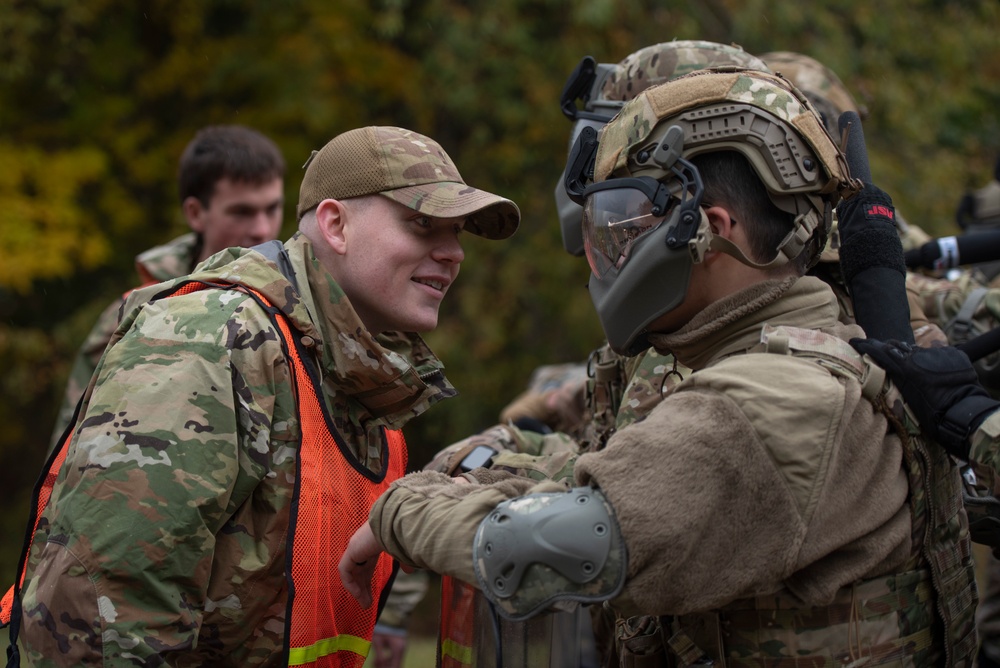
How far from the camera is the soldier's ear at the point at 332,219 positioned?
3.35 m

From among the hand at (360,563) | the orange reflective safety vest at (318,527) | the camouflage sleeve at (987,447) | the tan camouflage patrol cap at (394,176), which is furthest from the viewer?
the tan camouflage patrol cap at (394,176)

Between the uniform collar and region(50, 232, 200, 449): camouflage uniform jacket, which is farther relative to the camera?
region(50, 232, 200, 449): camouflage uniform jacket

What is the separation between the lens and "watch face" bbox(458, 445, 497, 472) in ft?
11.7

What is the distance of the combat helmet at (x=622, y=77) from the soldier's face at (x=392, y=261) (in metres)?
0.94

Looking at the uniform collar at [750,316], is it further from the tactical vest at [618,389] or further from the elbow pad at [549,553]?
the tactical vest at [618,389]

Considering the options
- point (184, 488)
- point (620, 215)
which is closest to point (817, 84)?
point (620, 215)

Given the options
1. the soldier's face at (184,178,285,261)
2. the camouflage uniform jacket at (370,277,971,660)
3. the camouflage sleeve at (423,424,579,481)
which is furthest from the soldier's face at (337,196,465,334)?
Answer: the soldier's face at (184,178,285,261)

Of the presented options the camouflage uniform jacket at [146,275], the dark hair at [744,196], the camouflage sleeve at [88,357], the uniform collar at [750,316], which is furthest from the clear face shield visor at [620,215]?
the camouflage sleeve at [88,357]

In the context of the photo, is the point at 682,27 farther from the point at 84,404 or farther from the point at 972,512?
the point at 84,404

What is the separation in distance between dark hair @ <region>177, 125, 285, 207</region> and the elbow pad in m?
3.96

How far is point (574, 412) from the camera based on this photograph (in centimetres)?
577

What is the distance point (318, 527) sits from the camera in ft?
9.50

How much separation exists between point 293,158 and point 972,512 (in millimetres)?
7824

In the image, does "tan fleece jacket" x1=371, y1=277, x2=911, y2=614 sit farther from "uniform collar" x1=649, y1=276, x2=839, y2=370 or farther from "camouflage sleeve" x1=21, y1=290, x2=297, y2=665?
"camouflage sleeve" x1=21, y1=290, x2=297, y2=665
